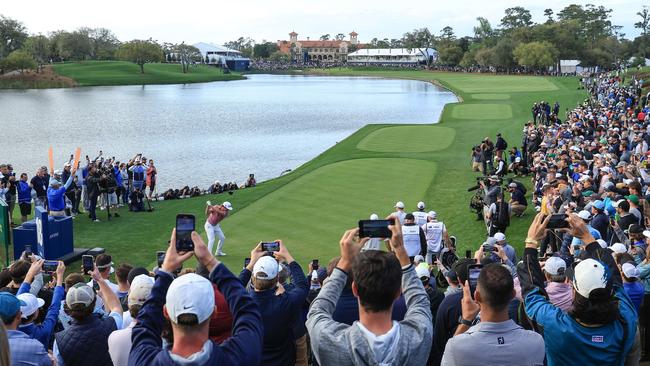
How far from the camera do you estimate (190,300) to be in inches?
148

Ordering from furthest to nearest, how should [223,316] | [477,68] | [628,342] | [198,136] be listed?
[477,68] → [198,136] → [628,342] → [223,316]

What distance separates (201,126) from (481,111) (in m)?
26.1

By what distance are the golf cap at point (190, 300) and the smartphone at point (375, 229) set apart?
1.34 metres

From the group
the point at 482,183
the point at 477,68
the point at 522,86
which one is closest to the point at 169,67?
the point at 477,68

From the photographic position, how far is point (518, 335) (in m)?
4.57

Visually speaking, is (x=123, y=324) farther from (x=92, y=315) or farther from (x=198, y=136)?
(x=198, y=136)

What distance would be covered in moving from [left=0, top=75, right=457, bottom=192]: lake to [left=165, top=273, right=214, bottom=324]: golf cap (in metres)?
32.4

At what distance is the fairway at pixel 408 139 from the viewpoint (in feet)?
134

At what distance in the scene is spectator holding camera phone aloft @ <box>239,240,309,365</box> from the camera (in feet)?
20.0

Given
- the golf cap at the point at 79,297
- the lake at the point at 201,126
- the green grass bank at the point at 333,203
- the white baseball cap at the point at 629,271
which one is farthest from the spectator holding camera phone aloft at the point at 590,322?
the lake at the point at 201,126

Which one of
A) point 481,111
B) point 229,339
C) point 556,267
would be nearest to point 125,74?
point 481,111

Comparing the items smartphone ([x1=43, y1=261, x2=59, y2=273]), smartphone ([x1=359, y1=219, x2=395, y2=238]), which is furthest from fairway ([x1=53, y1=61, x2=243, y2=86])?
smartphone ([x1=359, y1=219, x2=395, y2=238])

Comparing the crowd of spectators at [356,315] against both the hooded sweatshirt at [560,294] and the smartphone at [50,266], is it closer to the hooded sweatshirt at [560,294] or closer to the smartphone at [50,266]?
the hooded sweatshirt at [560,294]

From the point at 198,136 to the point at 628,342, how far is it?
55.7 meters
